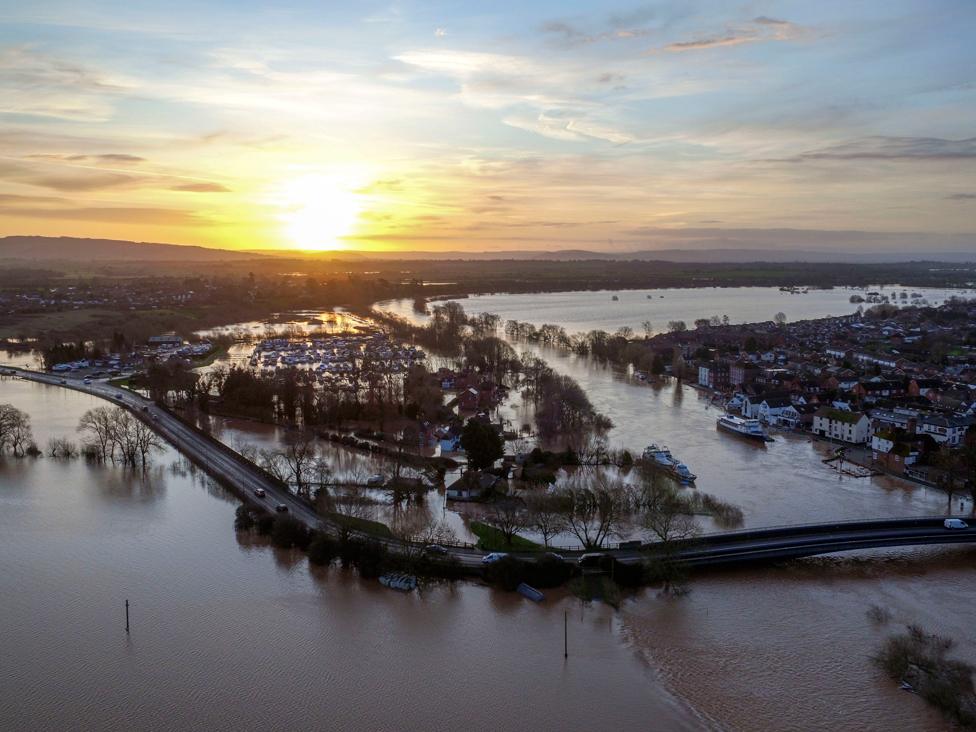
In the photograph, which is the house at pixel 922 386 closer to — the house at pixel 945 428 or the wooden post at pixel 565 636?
the house at pixel 945 428

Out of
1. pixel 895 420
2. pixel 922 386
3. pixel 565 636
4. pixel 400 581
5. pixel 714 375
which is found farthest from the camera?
pixel 714 375

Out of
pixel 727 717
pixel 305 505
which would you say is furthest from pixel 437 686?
pixel 305 505

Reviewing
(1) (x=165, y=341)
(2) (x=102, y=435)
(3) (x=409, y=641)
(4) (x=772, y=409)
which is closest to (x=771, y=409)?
(4) (x=772, y=409)

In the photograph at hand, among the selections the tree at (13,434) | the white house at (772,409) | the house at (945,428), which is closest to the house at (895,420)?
the house at (945,428)

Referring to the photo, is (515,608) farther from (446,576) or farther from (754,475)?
(754,475)

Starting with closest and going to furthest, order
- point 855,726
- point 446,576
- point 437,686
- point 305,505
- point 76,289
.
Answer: point 855,726
point 437,686
point 446,576
point 305,505
point 76,289

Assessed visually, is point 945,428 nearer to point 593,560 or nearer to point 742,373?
point 742,373

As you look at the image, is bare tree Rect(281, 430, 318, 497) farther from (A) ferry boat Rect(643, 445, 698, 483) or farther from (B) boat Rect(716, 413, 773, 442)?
(B) boat Rect(716, 413, 773, 442)
